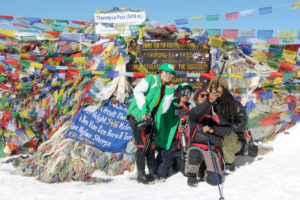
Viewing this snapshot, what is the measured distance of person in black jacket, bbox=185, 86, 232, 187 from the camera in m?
4.02

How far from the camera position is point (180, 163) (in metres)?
4.72

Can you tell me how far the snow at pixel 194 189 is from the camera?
367 cm

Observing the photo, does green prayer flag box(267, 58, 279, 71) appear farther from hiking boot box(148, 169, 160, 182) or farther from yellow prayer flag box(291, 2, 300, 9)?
hiking boot box(148, 169, 160, 182)

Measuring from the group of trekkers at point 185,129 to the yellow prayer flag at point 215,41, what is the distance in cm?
178

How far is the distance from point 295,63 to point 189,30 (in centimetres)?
243

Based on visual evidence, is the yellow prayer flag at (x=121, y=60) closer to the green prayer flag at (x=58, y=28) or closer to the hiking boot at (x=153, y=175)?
the green prayer flag at (x=58, y=28)

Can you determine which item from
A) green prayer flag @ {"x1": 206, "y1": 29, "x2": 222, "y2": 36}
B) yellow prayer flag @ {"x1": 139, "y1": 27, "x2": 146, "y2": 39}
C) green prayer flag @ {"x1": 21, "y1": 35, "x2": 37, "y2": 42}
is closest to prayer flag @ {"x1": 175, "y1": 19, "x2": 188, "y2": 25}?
green prayer flag @ {"x1": 206, "y1": 29, "x2": 222, "y2": 36}

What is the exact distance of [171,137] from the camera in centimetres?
484

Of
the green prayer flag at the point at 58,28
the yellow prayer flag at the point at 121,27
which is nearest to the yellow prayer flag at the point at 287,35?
the yellow prayer flag at the point at 121,27

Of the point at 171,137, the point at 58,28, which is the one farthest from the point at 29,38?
the point at 171,137

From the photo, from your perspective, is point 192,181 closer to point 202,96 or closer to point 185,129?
point 185,129

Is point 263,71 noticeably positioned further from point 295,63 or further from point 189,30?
point 189,30

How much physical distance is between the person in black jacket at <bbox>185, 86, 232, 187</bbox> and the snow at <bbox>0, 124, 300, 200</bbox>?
0.56ft

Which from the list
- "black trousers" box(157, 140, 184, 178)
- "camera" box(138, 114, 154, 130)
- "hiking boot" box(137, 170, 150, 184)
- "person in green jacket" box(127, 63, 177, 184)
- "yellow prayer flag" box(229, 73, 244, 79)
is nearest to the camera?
"camera" box(138, 114, 154, 130)
